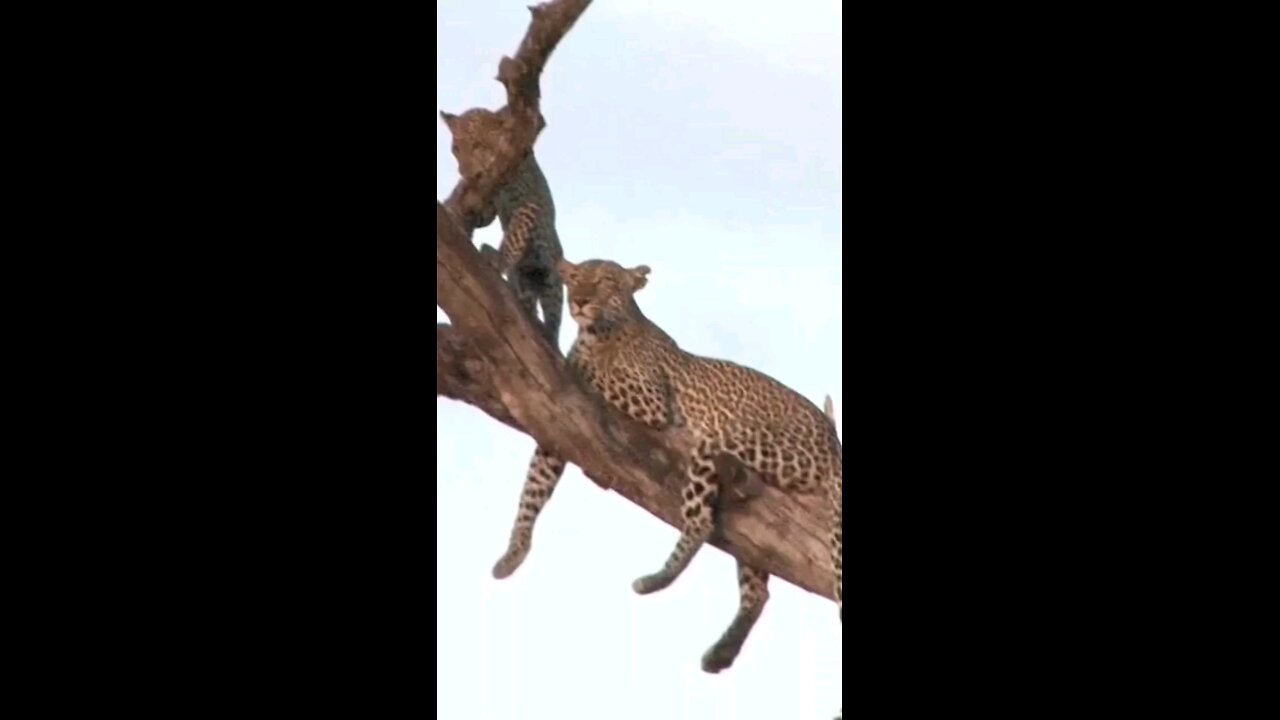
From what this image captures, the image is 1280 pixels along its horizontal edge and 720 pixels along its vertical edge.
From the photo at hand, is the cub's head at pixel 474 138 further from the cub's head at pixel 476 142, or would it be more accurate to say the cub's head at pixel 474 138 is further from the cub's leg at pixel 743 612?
the cub's leg at pixel 743 612

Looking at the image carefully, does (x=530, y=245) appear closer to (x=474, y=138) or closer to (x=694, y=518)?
(x=474, y=138)

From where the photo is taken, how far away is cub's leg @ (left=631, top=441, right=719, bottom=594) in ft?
20.3

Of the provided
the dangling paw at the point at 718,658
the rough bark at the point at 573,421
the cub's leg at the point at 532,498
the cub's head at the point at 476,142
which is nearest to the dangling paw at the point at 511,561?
the cub's leg at the point at 532,498

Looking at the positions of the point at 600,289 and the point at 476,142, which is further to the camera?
the point at 476,142

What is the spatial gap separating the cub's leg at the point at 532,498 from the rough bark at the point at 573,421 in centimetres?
15

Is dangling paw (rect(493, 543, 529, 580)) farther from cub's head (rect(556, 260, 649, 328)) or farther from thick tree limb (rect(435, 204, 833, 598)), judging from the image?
cub's head (rect(556, 260, 649, 328))

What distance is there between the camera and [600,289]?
6.67 metres

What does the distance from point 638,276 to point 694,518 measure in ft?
3.29

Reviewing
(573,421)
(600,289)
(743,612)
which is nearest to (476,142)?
(600,289)
